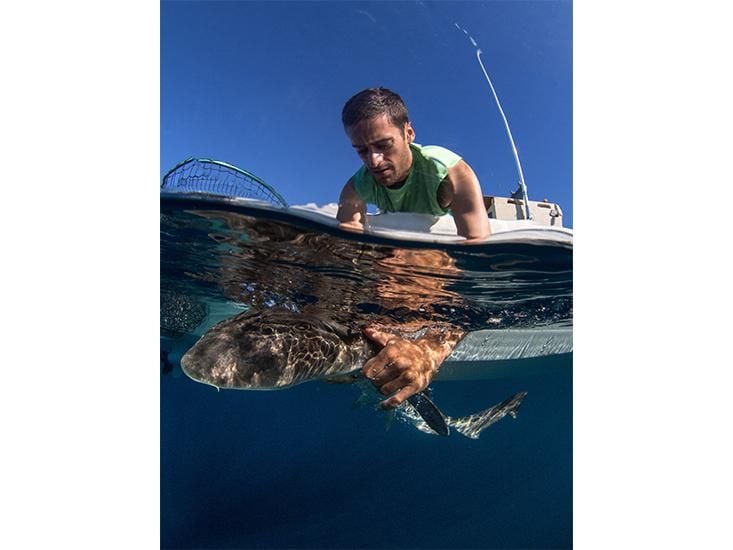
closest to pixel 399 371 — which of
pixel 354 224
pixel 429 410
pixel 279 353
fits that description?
pixel 279 353

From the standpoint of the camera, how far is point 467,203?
4.32 metres

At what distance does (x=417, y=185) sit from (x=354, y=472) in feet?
91.4

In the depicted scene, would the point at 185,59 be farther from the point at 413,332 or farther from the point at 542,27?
the point at 413,332

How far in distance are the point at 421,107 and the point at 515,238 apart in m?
1.85

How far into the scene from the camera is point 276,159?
4074 millimetres

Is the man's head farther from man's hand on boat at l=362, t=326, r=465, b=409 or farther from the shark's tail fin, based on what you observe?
the shark's tail fin

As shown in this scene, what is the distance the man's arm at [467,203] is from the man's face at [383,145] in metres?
0.45

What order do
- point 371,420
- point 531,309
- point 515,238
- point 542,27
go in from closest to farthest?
point 542,27 → point 515,238 → point 531,309 → point 371,420

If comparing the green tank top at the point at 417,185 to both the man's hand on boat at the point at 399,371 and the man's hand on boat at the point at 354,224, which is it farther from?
the man's hand on boat at the point at 399,371

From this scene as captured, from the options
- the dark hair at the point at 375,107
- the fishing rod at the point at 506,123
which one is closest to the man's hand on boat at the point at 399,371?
the fishing rod at the point at 506,123

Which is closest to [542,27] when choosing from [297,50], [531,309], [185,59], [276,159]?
[297,50]

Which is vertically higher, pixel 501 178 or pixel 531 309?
pixel 501 178

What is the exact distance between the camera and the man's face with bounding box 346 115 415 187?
3.98 m

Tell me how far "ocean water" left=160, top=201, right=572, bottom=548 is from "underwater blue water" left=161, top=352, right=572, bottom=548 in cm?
11
